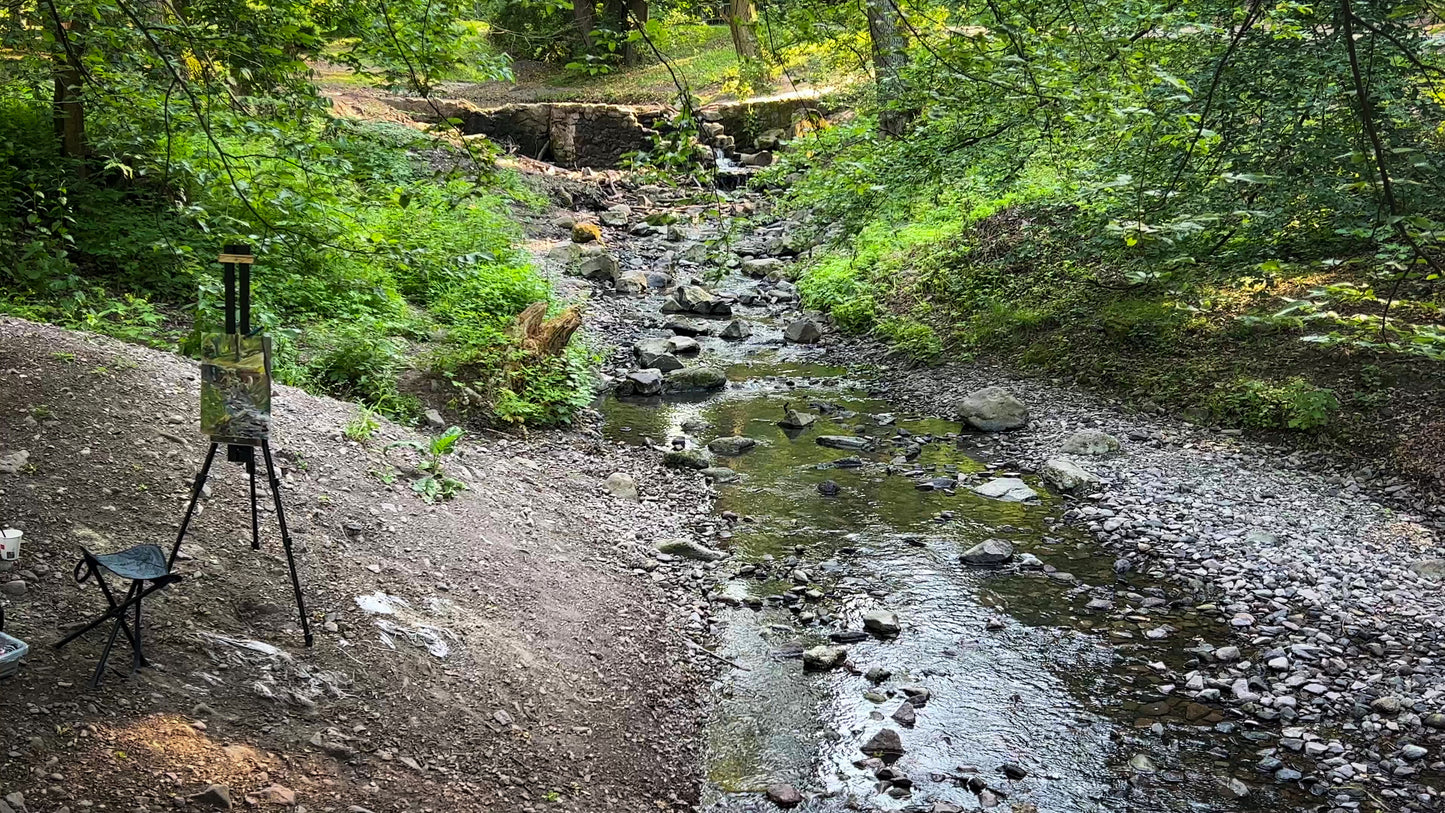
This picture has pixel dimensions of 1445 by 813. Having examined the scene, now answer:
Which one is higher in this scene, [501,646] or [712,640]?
[501,646]

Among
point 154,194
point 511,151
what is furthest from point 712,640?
point 511,151

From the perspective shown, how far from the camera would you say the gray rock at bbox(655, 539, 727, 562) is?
23.7 ft

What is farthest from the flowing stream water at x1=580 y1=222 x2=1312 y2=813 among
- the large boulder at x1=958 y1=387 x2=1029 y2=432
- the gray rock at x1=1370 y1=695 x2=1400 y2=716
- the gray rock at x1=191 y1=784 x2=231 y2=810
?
the gray rock at x1=191 y1=784 x2=231 y2=810

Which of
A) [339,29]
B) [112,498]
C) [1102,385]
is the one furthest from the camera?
[1102,385]

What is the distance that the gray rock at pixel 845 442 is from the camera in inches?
384

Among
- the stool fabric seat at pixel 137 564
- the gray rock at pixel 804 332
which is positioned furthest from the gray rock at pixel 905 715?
the gray rock at pixel 804 332

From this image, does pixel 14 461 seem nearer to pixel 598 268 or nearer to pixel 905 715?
pixel 905 715

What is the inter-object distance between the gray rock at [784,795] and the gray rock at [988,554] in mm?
3054

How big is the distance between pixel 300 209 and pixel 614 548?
336 cm

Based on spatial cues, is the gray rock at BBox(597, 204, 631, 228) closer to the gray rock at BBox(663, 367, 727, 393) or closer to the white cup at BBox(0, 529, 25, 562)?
the gray rock at BBox(663, 367, 727, 393)

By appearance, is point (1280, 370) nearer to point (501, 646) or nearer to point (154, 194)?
point (501, 646)

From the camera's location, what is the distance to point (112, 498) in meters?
4.62

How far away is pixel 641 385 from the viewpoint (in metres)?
11.4

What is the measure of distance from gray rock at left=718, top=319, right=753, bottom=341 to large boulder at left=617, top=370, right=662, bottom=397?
2651 millimetres
